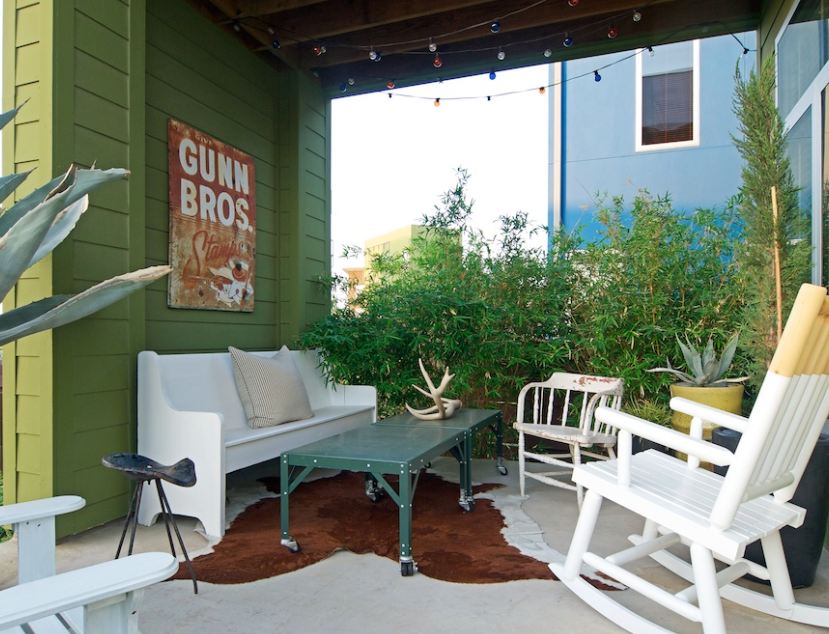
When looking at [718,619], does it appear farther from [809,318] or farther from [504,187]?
[504,187]

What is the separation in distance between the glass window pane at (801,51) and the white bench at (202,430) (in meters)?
3.46

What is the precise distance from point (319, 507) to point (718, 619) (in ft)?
7.21

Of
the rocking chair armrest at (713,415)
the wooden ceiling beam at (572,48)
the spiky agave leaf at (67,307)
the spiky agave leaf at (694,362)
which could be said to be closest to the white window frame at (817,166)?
the spiky agave leaf at (694,362)

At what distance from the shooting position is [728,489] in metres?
1.77

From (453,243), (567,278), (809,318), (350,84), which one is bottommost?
(809,318)

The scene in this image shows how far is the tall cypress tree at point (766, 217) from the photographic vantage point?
2920 mm

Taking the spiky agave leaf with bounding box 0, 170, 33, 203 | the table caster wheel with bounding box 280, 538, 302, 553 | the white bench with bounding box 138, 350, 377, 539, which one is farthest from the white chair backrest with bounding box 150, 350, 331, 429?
the spiky agave leaf with bounding box 0, 170, 33, 203

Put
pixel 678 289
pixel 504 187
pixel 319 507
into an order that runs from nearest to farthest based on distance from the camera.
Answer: pixel 319 507, pixel 678 289, pixel 504 187

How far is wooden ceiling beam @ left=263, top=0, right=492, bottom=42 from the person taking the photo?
432 centimetres

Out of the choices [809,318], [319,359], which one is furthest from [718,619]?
[319,359]

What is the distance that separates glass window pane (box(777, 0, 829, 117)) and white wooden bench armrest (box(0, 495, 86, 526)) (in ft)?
12.2

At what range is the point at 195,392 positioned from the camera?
352 centimetres

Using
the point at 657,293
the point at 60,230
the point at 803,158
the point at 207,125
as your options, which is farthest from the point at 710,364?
the point at 207,125

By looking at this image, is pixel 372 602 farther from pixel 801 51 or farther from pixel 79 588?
pixel 801 51
